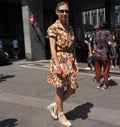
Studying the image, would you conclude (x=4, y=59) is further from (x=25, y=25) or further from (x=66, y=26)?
(x=66, y=26)

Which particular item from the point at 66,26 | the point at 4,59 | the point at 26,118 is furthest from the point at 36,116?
the point at 4,59

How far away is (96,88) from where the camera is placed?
8.38 metres

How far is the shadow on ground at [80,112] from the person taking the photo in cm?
573

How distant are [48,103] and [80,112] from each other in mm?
1055

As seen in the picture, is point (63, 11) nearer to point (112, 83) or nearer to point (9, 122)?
point (9, 122)

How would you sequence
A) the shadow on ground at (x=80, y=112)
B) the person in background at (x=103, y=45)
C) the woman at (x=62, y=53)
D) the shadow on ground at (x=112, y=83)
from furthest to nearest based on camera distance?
the shadow on ground at (x=112, y=83), the person in background at (x=103, y=45), the shadow on ground at (x=80, y=112), the woman at (x=62, y=53)

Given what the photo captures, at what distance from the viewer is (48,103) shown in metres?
6.86

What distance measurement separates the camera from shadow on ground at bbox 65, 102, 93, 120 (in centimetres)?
573

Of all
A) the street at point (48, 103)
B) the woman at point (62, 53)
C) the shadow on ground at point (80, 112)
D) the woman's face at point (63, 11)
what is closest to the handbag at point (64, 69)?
the woman at point (62, 53)

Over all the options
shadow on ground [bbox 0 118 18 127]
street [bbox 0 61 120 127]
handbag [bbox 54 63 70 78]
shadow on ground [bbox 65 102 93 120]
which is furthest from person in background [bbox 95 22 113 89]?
shadow on ground [bbox 0 118 18 127]

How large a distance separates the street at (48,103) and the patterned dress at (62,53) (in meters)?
0.77

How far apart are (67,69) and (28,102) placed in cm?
229

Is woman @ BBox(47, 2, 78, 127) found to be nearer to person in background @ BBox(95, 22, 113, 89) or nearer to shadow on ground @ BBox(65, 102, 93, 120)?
shadow on ground @ BBox(65, 102, 93, 120)

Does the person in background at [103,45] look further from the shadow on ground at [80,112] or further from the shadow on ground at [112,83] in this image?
the shadow on ground at [80,112]
